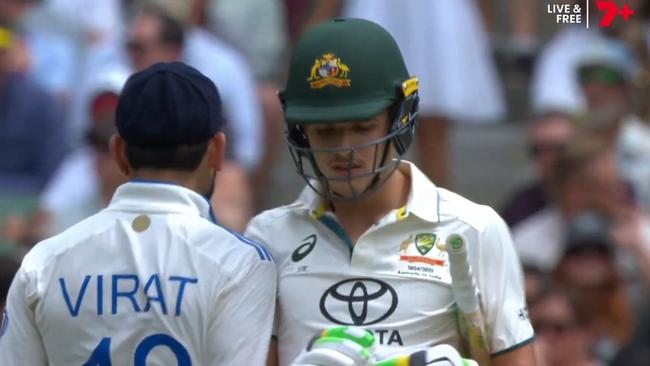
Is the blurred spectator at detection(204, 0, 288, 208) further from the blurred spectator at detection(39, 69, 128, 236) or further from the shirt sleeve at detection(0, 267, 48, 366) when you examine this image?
the shirt sleeve at detection(0, 267, 48, 366)

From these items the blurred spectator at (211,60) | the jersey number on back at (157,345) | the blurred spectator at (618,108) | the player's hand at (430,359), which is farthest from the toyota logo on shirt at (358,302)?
the blurred spectator at (211,60)

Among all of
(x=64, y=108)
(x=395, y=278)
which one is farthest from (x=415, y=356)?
(x=64, y=108)

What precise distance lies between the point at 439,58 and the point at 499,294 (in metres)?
5.23

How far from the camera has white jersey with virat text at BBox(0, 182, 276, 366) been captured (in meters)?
4.46

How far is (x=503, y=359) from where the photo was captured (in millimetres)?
4645

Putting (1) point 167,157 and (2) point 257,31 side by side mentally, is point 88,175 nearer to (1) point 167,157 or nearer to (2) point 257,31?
(2) point 257,31

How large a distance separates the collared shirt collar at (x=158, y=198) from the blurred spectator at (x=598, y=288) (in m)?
3.92

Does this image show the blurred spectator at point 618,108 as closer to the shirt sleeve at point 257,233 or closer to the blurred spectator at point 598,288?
the blurred spectator at point 598,288

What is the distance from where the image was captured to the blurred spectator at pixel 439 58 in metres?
9.68

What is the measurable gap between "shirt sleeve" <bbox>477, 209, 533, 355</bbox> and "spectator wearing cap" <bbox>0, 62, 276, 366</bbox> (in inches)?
22.8

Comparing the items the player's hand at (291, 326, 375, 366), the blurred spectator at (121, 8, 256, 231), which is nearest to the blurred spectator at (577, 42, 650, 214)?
the blurred spectator at (121, 8, 256, 231)

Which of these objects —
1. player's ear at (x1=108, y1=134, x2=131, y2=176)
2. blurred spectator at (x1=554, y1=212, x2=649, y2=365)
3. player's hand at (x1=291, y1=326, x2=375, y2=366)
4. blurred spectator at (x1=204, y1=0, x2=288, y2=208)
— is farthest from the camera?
blurred spectator at (x1=204, y1=0, x2=288, y2=208)

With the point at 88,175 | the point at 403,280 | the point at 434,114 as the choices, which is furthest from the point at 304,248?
the point at 434,114

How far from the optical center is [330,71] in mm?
4664
